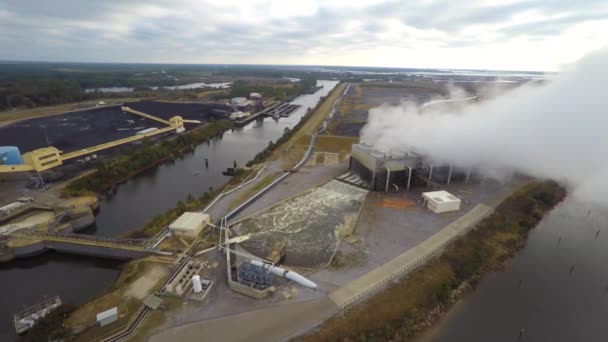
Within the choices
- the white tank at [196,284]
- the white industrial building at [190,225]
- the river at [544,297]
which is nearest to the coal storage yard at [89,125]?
the white industrial building at [190,225]

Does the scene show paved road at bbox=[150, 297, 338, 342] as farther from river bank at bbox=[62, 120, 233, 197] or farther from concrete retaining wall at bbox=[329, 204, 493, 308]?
river bank at bbox=[62, 120, 233, 197]

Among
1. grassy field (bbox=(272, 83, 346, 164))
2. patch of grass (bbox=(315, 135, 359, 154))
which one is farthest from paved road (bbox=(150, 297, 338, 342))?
patch of grass (bbox=(315, 135, 359, 154))

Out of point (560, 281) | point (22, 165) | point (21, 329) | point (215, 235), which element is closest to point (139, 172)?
point (22, 165)

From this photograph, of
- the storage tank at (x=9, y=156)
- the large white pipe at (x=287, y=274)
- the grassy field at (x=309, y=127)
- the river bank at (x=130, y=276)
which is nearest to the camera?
the river bank at (x=130, y=276)

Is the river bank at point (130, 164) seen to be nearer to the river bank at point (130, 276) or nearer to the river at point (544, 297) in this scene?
the river bank at point (130, 276)

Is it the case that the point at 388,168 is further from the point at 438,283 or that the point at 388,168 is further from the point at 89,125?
the point at 89,125

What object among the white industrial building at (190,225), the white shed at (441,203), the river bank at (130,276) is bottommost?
the river bank at (130,276)
